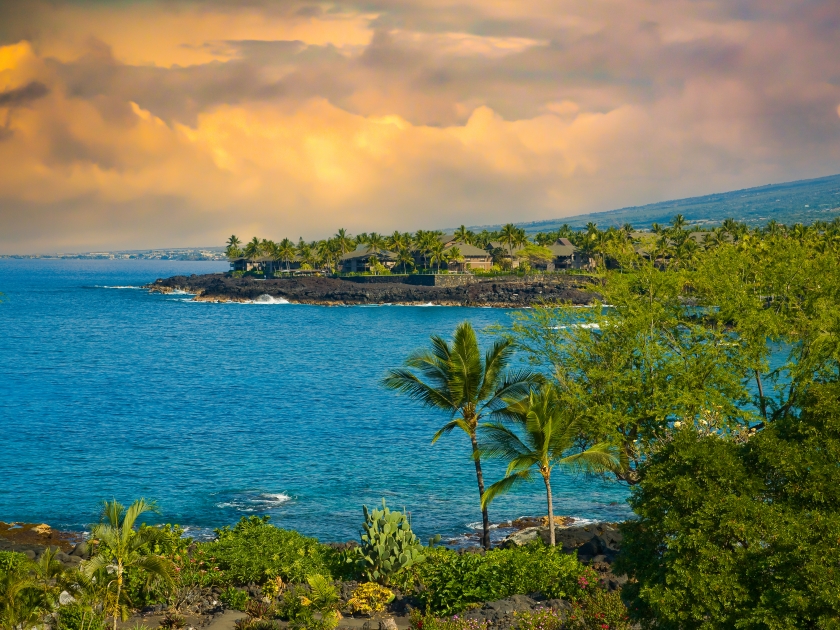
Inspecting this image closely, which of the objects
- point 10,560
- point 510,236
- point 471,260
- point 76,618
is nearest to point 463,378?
point 76,618

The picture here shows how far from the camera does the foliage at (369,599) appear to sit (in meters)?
18.5

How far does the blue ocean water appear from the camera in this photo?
36406mm

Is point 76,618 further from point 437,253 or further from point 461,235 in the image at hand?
point 461,235

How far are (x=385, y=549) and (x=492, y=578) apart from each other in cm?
299

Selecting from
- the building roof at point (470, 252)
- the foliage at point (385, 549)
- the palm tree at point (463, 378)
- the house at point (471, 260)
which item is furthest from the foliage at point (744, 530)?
the building roof at point (470, 252)

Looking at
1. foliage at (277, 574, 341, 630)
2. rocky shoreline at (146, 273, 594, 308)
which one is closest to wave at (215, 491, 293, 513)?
foliage at (277, 574, 341, 630)

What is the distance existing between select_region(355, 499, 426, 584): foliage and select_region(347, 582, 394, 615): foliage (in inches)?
47.5

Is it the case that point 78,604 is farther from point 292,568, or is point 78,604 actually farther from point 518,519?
point 518,519

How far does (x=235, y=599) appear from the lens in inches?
751

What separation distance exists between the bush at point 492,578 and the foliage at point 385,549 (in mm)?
539

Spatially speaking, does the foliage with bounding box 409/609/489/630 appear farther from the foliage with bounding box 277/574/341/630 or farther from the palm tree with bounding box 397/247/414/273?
the palm tree with bounding box 397/247/414/273

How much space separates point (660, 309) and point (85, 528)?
83.2 ft

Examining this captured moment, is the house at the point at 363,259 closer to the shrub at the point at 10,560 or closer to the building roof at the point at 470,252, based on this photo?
the building roof at the point at 470,252

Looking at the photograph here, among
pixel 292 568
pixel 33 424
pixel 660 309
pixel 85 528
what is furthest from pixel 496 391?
pixel 33 424
